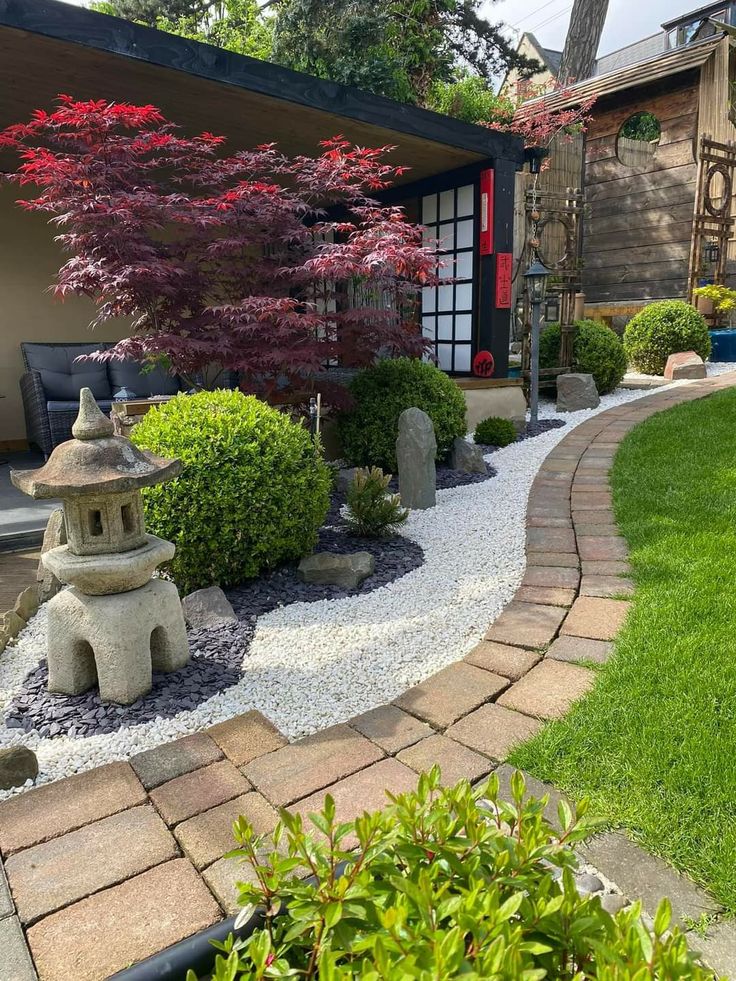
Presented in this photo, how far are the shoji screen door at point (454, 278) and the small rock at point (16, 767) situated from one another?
5458mm

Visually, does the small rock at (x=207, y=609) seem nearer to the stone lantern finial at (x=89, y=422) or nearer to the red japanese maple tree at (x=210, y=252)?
the stone lantern finial at (x=89, y=422)

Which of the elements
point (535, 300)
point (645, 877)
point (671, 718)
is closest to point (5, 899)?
point (645, 877)

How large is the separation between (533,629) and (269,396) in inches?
103

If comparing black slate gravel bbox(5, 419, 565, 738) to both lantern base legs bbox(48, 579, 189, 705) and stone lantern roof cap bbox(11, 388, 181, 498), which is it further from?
stone lantern roof cap bbox(11, 388, 181, 498)

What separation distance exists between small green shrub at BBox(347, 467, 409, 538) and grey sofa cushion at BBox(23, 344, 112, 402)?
125 inches

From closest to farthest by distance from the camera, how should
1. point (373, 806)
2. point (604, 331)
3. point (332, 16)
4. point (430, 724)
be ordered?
point (373, 806) < point (430, 724) < point (604, 331) < point (332, 16)

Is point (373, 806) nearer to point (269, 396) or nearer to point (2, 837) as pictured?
point (2, 837)

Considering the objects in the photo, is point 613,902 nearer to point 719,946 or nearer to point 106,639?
point 719,946

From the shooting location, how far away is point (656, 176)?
32.4 ft

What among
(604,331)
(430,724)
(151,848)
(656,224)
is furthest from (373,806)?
(656,224)

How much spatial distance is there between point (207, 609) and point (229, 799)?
1202mm

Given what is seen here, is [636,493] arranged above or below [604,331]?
below

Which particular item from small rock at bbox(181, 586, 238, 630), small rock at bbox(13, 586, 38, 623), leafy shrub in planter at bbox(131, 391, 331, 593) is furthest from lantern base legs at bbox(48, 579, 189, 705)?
small rock at bbox(13, 586, 38, 623)

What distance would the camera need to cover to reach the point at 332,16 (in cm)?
960
